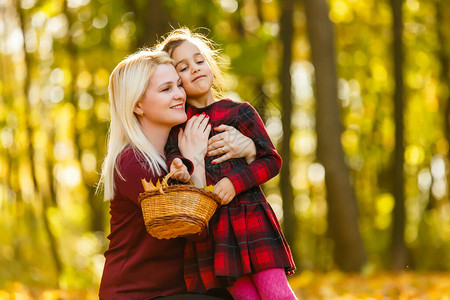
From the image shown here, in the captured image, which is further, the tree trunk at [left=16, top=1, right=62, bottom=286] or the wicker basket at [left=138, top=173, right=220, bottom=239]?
the tree trunk at [left=16, top=1, right=62, bottom=286]

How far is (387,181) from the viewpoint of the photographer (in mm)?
19297

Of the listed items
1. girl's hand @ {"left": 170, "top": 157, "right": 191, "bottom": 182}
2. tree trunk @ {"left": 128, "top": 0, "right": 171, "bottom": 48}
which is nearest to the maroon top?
girl's hand @ {"left": 170, "top": 157, "right": 191, "bottom": 182}

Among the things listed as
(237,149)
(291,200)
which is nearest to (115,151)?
(237,149)

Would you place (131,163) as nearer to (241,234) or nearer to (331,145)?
(241,234)

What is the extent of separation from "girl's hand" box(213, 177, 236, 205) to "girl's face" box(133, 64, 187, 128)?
1.62 feet

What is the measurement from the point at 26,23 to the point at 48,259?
17.9 ft

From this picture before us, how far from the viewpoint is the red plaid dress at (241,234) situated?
3.55 metres

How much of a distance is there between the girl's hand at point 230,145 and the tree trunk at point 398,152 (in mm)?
9216

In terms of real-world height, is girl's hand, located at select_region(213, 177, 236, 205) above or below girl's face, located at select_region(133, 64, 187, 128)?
below

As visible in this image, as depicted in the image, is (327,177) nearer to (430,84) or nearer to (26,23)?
(26,23)

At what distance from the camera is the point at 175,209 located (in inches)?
124

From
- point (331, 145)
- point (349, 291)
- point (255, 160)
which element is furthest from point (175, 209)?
point (331, 145)

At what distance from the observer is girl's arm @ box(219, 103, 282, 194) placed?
3646 mm

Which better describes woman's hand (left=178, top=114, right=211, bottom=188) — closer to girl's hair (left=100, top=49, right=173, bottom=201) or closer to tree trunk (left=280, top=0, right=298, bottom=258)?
girl's hair (left=100, top=49, right=173, bottom=201)
